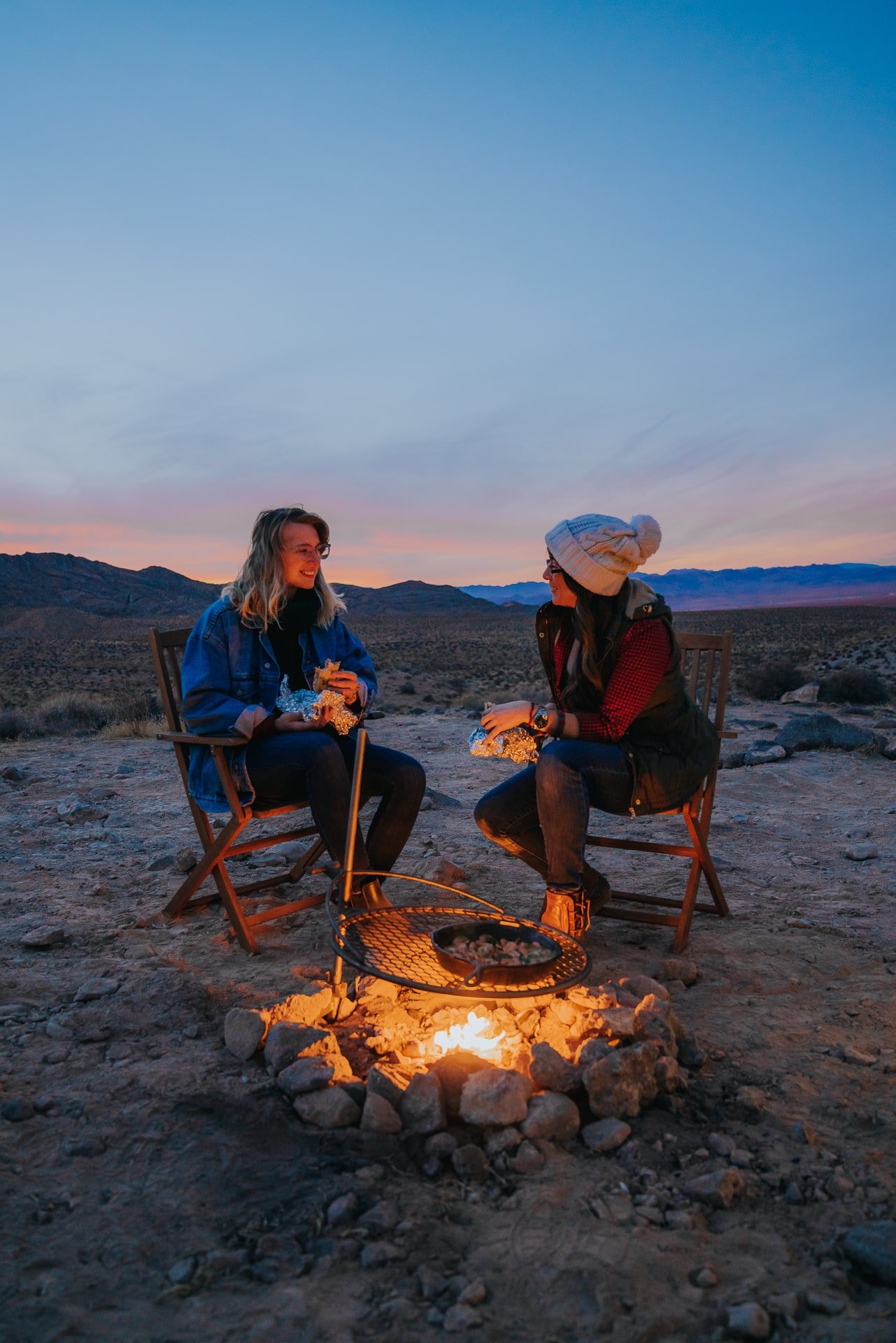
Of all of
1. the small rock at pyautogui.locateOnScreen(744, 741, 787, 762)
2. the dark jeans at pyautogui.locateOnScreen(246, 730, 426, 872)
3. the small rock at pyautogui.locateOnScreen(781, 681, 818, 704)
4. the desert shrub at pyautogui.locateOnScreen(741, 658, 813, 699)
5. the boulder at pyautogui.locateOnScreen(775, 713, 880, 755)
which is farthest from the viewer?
the desert shrub at pyautogui.locateOnScreen(741, 658, 813, 699)

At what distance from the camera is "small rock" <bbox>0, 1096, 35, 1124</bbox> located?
7.16 ft

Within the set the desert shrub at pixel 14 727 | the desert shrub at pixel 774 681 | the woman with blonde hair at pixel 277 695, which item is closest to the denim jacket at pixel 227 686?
the woman with blonde hair at pixel 277 695

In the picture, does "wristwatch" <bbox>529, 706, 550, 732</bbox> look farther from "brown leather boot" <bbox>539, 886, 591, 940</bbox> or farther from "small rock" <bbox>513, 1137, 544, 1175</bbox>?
"small rock" <bbox>513, 1137, 544, 1175</bbox>

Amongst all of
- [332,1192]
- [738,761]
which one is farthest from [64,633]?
[332,1192]

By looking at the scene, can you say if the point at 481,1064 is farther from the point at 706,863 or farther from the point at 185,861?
the point at 185,861

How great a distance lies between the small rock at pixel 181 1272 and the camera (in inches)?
66.3

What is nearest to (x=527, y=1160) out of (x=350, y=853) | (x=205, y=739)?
(x=350, y=853)

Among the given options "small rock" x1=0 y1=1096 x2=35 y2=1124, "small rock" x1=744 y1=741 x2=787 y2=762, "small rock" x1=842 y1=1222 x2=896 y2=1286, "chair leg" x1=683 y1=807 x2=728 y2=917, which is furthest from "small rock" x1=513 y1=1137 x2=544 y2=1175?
"small rock" x1=744 y1=741 x2=787 y2=762

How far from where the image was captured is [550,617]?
3.40 m

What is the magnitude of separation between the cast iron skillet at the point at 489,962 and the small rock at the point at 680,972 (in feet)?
2.27

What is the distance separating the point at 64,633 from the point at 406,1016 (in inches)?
2217

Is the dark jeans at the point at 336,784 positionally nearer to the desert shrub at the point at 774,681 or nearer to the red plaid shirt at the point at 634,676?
the red plaid shirt at the point at 634,676

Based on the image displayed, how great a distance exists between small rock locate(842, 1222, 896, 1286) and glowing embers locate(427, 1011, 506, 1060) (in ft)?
3.21

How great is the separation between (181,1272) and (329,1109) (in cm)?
55
